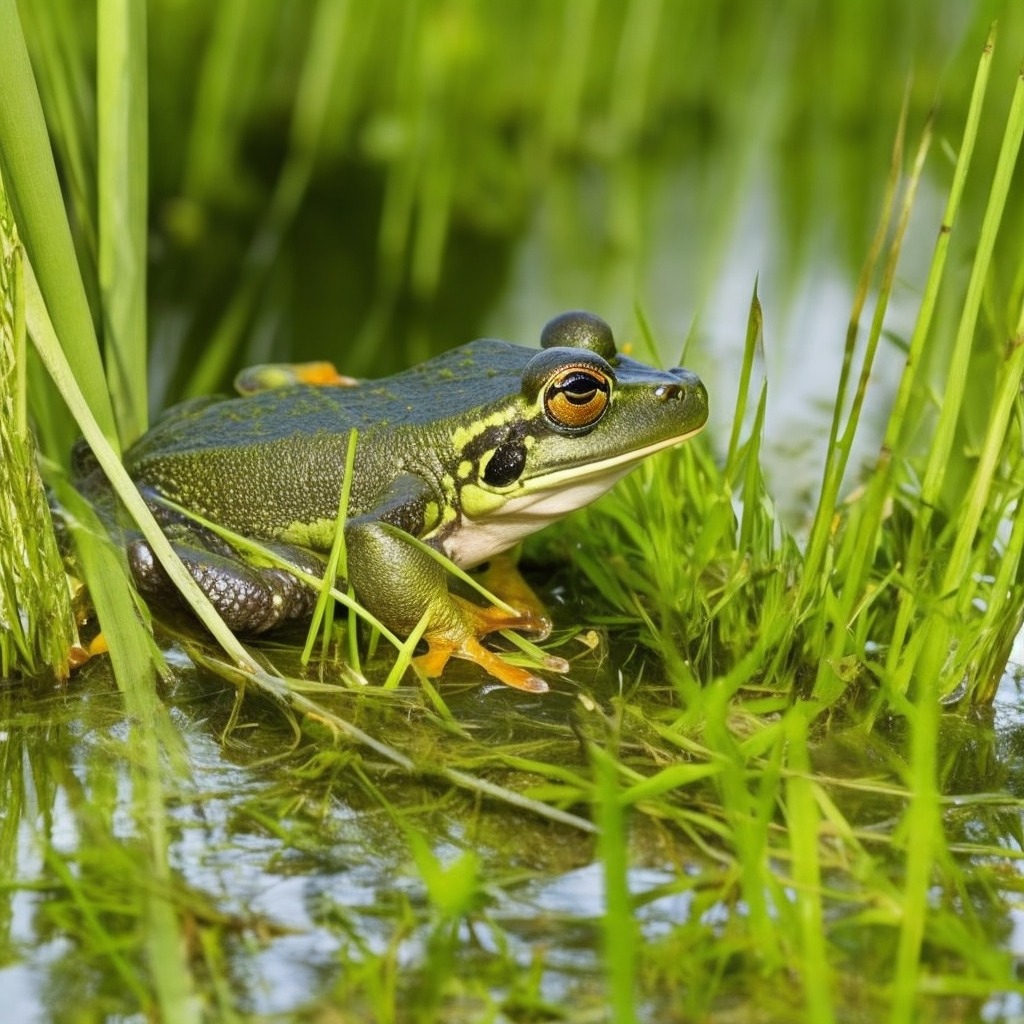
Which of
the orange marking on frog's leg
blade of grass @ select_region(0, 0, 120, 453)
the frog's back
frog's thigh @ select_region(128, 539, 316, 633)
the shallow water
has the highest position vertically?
blade of grass @ select_region(0, 0, 120, 453)

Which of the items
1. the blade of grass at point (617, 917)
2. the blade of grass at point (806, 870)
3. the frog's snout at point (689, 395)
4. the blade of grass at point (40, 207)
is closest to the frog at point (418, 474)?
the frog's snout at point (689, 395)

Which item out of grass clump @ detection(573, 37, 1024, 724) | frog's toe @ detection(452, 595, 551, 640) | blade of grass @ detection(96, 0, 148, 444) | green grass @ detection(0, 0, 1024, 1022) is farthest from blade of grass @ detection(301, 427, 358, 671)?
blade of grass @ detection(96, 0, 148, 444)

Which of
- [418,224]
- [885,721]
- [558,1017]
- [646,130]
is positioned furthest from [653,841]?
[646,130]

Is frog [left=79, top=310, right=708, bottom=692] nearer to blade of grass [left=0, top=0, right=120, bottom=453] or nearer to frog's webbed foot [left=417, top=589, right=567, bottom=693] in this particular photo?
frog's webbed foot [left=417, top=589, right=567, bottom=693]

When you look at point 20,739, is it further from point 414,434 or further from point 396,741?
point 414,434

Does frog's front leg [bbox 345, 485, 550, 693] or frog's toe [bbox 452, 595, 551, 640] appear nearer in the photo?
frog's front leg [bbox 345, 485, 550, 693]

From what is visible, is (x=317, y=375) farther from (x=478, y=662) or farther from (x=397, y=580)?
(x=478, y=662)

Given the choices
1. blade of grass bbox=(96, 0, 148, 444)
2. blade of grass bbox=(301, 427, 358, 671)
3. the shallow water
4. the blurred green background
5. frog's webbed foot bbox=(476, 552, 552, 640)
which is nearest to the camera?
the shallow water
